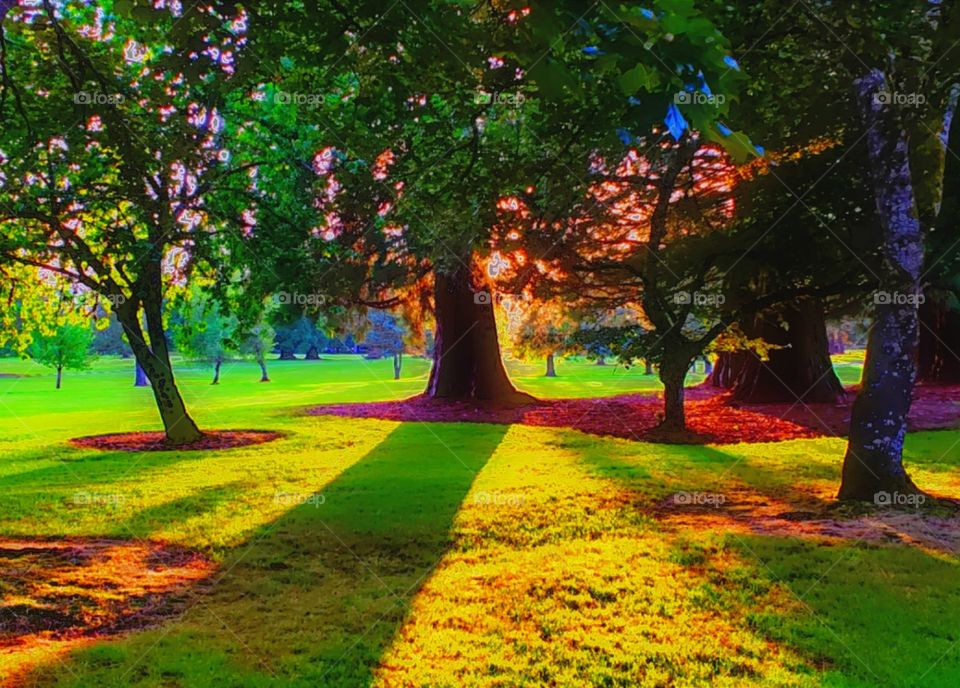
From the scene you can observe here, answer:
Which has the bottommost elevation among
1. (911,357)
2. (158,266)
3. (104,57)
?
(911,357)

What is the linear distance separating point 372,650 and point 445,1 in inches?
206

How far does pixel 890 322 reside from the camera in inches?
313

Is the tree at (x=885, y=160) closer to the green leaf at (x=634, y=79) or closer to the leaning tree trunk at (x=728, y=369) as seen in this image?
the green leaf at (x=634, y=79)

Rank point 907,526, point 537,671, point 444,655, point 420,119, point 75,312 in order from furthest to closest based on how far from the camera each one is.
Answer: point 75,312
point 420,119
point 907,526
point 444,655
point 537,671

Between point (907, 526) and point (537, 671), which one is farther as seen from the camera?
point (907, 526)

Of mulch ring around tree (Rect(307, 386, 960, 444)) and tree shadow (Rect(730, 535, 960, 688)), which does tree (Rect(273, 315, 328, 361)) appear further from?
tree shadow (Rect(730, 535, 960, 688))

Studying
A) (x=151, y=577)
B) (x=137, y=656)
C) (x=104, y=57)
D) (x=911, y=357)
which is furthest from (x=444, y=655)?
(x=104, y=57)

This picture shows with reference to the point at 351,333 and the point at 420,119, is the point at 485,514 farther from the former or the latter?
the point at 351,333

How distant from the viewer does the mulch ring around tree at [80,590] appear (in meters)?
4.45

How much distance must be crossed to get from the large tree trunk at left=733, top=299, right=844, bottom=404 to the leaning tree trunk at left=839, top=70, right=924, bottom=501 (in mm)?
13045

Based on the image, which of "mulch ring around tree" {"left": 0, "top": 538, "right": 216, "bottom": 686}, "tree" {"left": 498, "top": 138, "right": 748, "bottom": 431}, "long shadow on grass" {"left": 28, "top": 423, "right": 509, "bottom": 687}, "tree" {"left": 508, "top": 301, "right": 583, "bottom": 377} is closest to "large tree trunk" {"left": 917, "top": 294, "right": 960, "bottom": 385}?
"tree" {"left": 498, "top": 138, "right": 748, "bottom": 431}

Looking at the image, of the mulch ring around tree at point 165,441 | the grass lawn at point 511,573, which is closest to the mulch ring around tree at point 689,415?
the grass lawn at point 511,573

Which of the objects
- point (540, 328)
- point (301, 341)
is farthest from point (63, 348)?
point (301, 341)

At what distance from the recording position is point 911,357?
7934 mm
